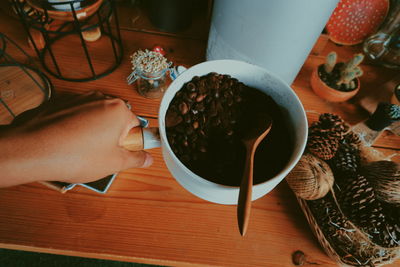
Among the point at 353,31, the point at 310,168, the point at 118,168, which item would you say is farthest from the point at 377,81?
the point at 118,168

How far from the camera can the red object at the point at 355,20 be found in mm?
564

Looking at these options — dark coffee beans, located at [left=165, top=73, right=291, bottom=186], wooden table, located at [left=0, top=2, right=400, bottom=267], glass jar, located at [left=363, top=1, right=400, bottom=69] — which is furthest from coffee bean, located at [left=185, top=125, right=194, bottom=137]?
glass jar, located at [left=363, top=1, right=400, bottom=69]

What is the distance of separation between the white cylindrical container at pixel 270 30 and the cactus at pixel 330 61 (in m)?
0.08

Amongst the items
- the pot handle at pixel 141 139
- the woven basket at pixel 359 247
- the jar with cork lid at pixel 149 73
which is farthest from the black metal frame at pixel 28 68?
the woven basket at pixel 359 247

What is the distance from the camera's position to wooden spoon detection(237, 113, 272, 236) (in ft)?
0.77

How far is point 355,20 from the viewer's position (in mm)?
580

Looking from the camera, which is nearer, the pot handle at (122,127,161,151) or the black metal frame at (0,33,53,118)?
the pot handle at (122,127,161,151)

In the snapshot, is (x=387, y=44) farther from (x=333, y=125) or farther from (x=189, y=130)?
(x=189, y=130)

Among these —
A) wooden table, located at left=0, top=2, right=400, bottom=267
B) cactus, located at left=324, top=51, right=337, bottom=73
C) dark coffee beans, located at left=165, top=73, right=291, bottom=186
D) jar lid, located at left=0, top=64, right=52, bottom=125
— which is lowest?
wooden table, located at left=0, top=2, right=400, bottom=267

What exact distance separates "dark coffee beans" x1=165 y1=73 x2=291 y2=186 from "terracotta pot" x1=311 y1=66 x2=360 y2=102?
22 centimetres

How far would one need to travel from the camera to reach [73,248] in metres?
0.38

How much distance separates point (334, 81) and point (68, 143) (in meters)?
0.48

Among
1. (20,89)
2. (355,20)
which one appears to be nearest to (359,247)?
(355,20)

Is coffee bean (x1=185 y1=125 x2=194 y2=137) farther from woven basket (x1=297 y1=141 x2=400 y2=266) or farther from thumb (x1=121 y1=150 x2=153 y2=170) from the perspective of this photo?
woven basket (x1=297 y1=141 x2=400 y2=266)
